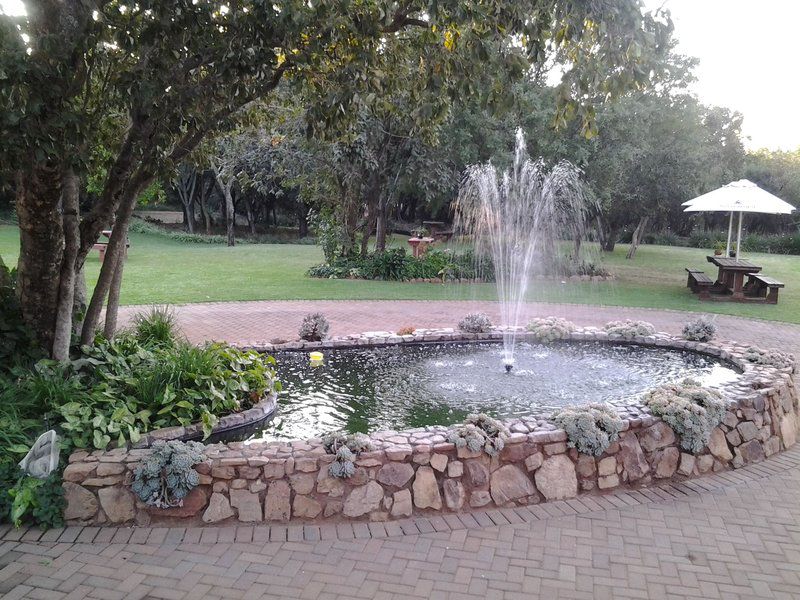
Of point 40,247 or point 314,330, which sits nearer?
point 40,247

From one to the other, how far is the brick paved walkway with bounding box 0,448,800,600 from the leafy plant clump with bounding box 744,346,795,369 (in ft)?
8.34

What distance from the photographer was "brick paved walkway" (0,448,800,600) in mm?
3432

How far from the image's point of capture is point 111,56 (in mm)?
5965

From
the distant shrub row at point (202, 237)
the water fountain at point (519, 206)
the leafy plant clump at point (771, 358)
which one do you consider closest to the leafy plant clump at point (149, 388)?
the leafy plant clump at point (771, 358)

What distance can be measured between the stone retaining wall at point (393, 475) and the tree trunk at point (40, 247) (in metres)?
1.89

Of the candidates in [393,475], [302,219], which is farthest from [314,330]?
[302,219]

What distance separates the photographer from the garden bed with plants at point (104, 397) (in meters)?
4.12

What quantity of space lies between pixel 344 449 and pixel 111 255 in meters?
3.11

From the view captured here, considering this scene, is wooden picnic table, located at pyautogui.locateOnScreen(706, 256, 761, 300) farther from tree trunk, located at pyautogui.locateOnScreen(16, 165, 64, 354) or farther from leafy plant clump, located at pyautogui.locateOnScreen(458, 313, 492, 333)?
tree trunk, located at pyautogui.locateOnScreen(16, 165, 64, 354)

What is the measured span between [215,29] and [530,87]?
1324 cm

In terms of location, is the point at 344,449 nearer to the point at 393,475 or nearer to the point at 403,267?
the point at 393,475

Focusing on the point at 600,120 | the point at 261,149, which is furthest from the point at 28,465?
the point at 600,120

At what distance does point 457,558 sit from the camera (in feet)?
12.3

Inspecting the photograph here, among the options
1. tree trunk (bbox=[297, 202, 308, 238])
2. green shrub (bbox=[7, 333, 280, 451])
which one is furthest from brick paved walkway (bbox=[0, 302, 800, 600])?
tree trunk (bbox=[297, 202, 308, 238])
